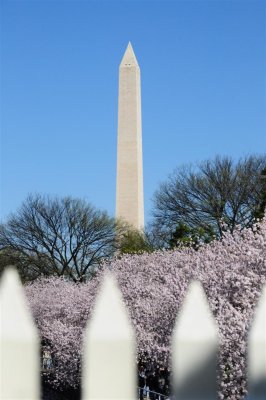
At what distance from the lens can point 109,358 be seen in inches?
164

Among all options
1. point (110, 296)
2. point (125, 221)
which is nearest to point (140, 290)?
point (110, 296)

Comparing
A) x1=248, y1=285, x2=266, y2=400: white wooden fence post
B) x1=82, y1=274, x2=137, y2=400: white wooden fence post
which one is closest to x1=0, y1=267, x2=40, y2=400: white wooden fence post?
x1=82, y1=274, x2=137, y2=400: white wooden fence post

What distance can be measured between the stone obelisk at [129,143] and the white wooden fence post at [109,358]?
44617 mm

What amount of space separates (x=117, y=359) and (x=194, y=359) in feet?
1.33

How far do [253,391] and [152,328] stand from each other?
22.8 ft

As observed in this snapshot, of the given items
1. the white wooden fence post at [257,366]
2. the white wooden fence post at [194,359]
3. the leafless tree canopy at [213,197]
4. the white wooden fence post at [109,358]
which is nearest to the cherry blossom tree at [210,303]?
the white wooden fence post at [257,366]

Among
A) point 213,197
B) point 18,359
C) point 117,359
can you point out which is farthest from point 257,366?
point 213,197

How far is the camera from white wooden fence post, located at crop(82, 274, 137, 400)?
4141 millimetres

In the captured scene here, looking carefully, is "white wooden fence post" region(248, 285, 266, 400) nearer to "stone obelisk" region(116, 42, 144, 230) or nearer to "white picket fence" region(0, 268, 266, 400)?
"white picket fence" region(0, 268, 266, 400)

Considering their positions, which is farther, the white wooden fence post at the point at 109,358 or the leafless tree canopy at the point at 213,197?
the leafless tree canopy at the point at 213,197

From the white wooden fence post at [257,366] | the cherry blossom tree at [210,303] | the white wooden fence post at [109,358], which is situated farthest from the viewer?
the cherry blossom tree at [210,303]

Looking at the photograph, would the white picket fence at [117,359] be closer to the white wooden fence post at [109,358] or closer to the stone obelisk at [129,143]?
the white wooden fence post at [109,358]

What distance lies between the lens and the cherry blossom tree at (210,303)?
7.48m

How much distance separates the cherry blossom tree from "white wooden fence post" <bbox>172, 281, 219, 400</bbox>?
2.67m
